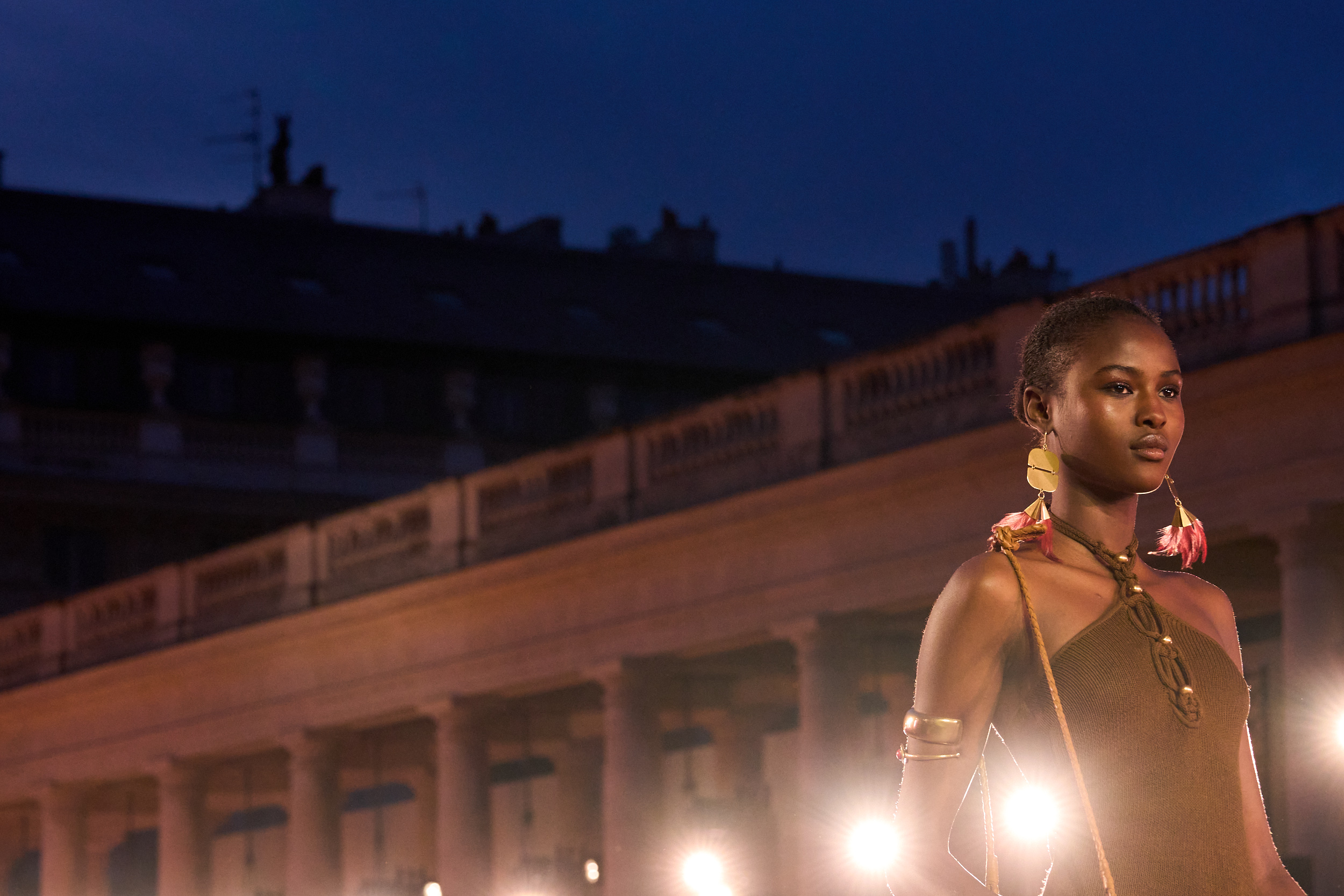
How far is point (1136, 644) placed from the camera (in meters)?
4.31

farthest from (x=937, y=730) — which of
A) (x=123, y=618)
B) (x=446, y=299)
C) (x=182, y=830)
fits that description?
(x=446, y=299)

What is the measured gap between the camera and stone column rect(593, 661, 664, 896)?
2875 centimetres

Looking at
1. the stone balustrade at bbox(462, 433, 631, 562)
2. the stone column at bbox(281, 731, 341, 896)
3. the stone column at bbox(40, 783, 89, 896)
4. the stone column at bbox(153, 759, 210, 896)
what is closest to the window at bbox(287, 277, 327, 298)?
the stone column at bbox(40, 783, 89, 896)

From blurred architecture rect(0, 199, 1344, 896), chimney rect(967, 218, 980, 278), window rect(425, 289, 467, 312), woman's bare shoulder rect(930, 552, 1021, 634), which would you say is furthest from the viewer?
chimney rect(967, 218, 980, 278)

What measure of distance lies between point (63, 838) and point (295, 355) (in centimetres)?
1467

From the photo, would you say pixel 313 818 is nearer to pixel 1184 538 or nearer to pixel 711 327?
pixel 711 327

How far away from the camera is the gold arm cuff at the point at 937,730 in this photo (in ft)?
13.9

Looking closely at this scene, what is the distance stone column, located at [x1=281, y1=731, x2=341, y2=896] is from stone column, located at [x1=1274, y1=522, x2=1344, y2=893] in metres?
15.9

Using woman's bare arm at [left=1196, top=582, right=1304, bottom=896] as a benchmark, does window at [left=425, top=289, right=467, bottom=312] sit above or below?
above

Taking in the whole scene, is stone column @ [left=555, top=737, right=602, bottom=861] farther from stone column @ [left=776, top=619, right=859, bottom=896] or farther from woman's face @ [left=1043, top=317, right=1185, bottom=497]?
woman's face @ [left=1043, top=317, right=1185, bottom=497]

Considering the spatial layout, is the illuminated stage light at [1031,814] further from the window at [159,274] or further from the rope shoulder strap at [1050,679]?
the window at [159,274]

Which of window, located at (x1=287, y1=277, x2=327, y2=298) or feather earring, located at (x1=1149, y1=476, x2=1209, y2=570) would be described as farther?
window, located at (x1=287, y1=277, x2=327, y2=298)

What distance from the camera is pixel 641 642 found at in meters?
29.0

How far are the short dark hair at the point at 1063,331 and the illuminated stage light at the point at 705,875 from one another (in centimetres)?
2041
